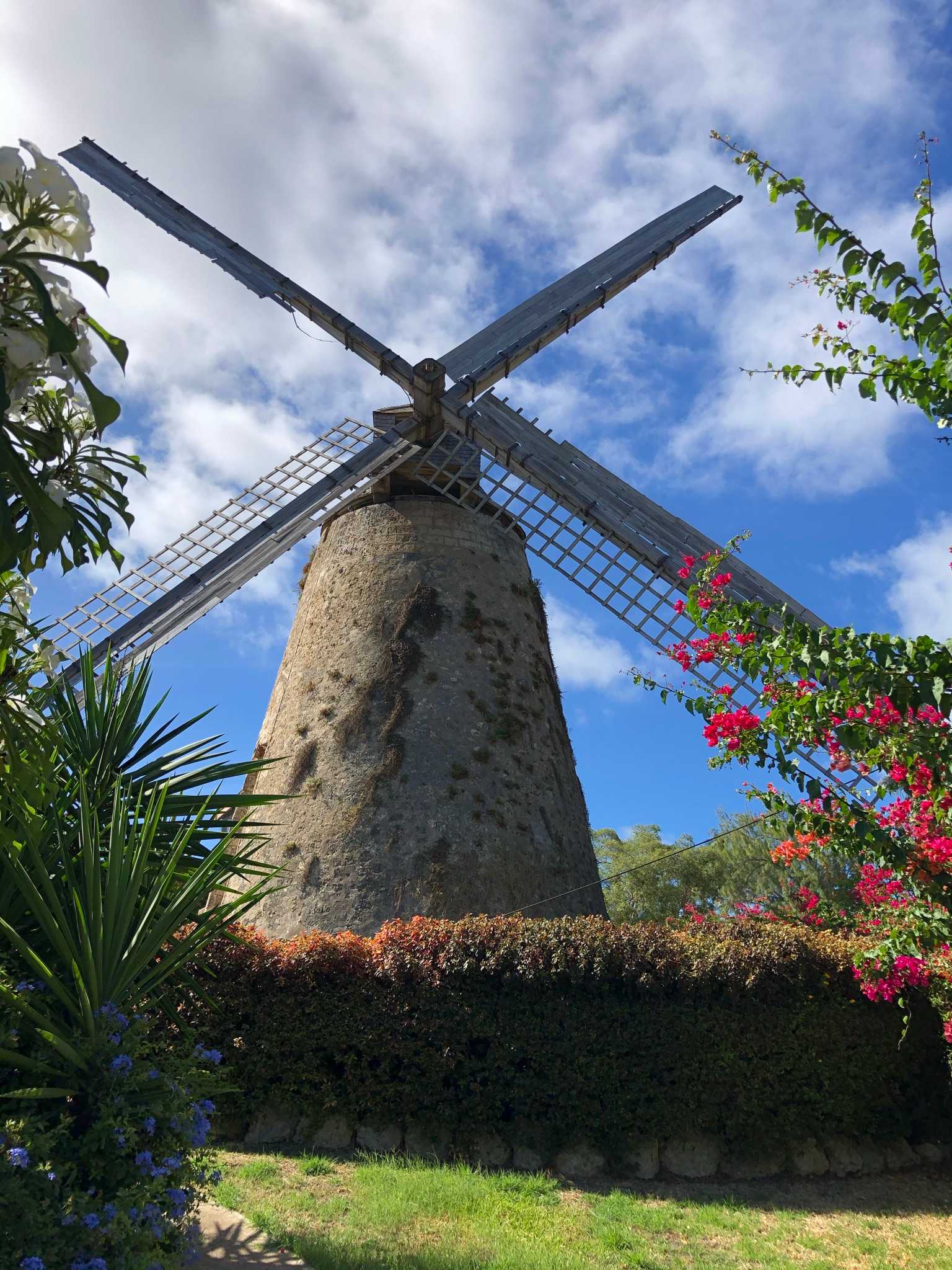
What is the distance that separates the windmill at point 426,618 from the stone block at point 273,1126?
88.5 inches

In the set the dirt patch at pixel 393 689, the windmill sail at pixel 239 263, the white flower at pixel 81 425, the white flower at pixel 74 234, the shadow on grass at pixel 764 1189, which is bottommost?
the shadow on grass at pixel 764 1189

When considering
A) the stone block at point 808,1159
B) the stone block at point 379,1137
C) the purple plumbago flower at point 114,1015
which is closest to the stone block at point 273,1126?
the stone block at point 379,1137

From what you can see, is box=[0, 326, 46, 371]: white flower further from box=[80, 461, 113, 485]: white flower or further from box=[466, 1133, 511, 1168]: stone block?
box=[466, 1133, 511, 1168]: stone block

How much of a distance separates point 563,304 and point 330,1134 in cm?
1059

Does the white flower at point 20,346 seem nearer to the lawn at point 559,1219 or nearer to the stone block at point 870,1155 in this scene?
the lawn at point 559,1219

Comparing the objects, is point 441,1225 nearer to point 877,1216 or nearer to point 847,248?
point 877,1216

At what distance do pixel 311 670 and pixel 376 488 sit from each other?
2.78 m

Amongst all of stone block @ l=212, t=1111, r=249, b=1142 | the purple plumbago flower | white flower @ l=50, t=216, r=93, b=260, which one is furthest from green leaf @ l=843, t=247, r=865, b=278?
stone block @ l=212, t=1111, r=249, b=1142

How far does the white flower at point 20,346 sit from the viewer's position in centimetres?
202

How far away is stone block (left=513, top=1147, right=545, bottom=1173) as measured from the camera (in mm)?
6473

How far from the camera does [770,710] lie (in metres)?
4.89

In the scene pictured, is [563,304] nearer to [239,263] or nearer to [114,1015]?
[239,263]

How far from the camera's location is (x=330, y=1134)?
21.6 ft

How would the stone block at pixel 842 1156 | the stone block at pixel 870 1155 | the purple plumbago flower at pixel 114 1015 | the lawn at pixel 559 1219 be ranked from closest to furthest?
the purple plumbago flower at pixel 114 1015
the lawn at pixel 559 1219
the stone block at pixel 842 1156
the stone block at pixel 870 1155
